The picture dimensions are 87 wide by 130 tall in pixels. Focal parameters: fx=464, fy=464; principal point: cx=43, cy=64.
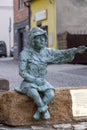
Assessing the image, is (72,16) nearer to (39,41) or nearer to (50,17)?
(50,17)

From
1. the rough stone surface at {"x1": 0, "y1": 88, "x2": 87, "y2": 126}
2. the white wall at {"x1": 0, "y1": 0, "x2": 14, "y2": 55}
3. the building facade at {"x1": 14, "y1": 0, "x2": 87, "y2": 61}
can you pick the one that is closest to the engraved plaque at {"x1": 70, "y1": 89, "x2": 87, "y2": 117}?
the rough stone surface at {"x1": 0, "y1": 88, "x2": 87, "y2": 126}

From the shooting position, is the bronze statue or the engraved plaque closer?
the bronze statue

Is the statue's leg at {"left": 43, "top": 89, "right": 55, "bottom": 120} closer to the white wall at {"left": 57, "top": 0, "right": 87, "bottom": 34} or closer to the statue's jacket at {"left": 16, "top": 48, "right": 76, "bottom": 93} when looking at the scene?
the statue's jacket at {"left": 16, "top": 48, "right": 76, "bottom": 93}

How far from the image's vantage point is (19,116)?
205 inches

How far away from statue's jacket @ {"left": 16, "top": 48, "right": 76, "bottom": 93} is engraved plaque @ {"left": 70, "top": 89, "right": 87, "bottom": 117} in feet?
1.21

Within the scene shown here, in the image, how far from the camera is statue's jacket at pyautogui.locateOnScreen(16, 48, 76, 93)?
5152 mm

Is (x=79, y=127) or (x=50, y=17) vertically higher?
(x=50, y=17)

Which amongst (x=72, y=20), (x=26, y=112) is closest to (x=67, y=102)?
(x=26, y=112)

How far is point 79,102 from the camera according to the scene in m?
5.45

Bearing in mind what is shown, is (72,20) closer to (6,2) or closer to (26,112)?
(26,112)

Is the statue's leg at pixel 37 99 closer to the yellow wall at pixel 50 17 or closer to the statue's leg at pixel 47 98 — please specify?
the statue's leg at pixel 47 98

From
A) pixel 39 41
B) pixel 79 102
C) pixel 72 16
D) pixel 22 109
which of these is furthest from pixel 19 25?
pixel 22 109

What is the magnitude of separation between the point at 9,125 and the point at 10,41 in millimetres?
44612

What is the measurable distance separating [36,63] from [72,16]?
69.7 feet
